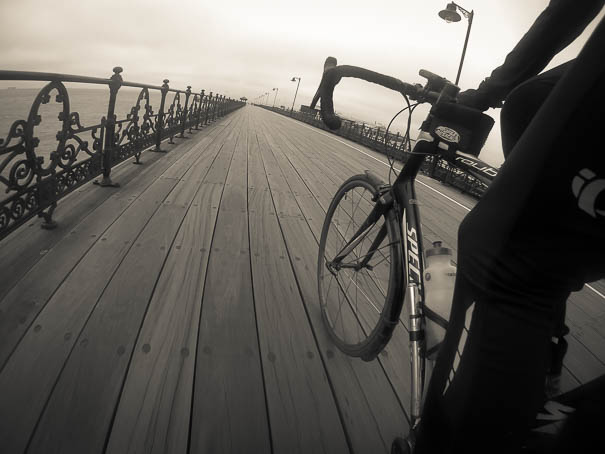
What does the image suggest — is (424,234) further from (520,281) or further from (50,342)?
(50,342)

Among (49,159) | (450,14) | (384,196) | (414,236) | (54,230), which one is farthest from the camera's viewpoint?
(450,14)

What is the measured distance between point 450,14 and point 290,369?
1034 centimetres

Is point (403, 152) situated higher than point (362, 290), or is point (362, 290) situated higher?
point (403, 152)

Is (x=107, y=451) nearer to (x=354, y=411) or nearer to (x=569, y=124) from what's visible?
(x=354, y=411)

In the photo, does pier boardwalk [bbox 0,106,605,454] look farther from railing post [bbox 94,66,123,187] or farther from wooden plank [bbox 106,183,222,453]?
railing post [bbox 94,66,123,187]

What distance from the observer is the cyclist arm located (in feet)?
2.46

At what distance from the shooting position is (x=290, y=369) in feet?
5.08

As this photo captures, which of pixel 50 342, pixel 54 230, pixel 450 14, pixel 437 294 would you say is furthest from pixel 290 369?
pixel 450 14

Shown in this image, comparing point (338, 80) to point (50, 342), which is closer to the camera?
point (338, 80)

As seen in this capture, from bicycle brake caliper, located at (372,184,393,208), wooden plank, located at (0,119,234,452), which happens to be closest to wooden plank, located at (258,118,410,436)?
bicycle brake caliper, located at (372,184,393,208)

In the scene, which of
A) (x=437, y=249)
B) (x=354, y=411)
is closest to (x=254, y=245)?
(x=354, y=411)

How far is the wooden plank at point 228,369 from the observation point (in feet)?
3.92

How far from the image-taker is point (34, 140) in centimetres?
226

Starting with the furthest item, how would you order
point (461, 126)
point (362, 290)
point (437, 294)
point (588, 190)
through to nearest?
point (362, 290) → point (437, 294) → point (461, 126) → point (588, 190)
